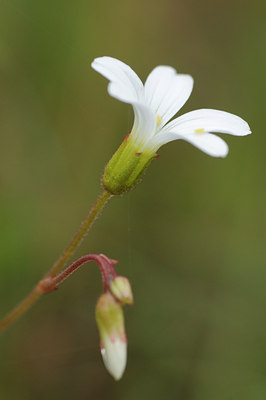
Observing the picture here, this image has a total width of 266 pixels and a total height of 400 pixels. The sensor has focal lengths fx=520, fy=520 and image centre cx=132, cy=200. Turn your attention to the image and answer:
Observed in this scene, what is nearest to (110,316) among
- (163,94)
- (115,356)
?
(115,356)

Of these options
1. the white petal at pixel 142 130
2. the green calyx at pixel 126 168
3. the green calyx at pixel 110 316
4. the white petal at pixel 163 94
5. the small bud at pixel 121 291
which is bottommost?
the green calyx at pixel 110 316

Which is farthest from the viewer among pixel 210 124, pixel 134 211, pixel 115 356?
pixel 134 211

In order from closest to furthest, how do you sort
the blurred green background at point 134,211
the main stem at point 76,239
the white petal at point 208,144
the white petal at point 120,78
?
the white petal at point 208,144 → the white petal at point 120,78 → the main stem at point 76,239 → the blurred green background at point 134,211

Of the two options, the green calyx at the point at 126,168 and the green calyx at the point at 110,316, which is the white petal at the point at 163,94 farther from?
the green calyx at the point at 110,316

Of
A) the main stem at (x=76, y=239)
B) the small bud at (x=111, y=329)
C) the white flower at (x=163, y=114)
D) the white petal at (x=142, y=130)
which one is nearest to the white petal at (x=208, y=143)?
the white flower at (x=163, y=114)

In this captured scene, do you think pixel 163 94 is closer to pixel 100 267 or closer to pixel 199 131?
pixel 199 131

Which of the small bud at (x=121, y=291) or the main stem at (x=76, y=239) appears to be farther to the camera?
the main stem at (x=76, y=239)

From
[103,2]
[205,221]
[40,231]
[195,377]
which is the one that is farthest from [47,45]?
[195,377]
